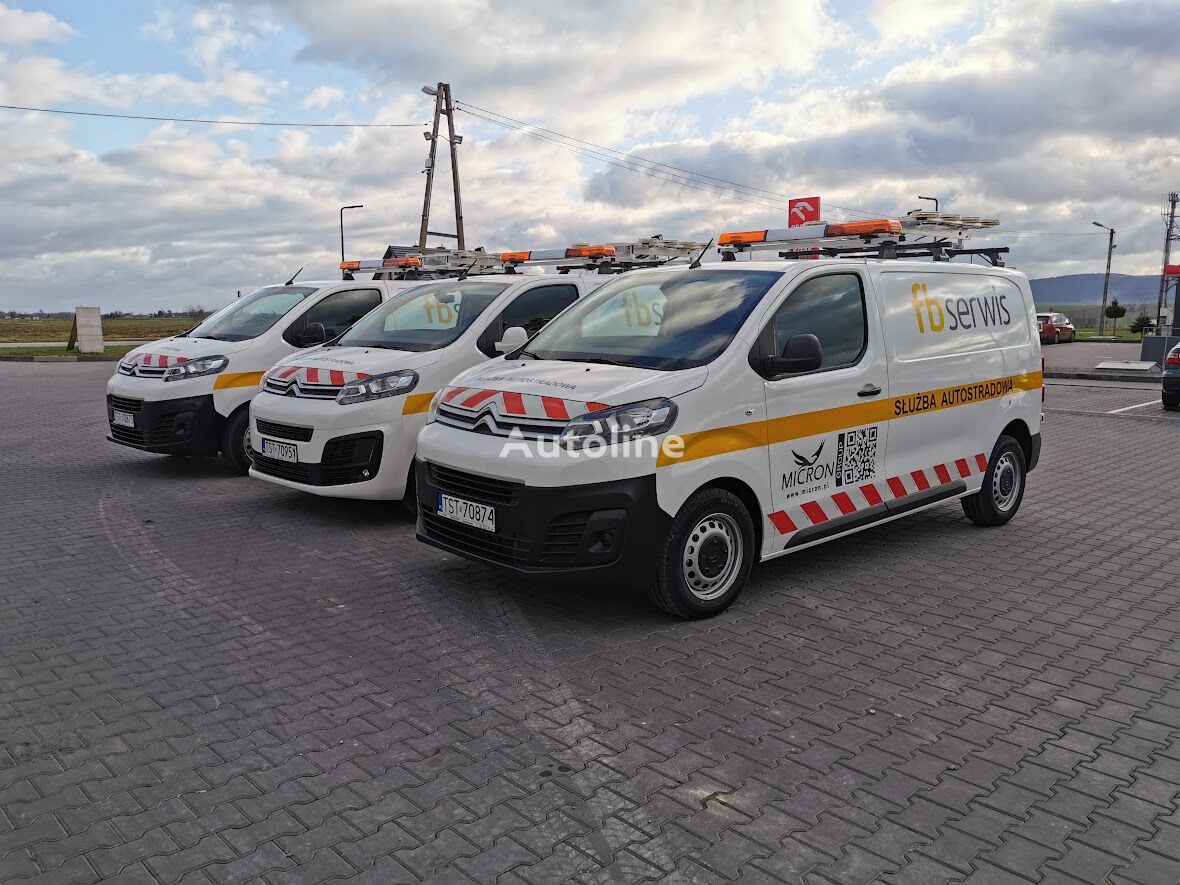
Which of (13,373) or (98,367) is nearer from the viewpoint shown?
(13,373)

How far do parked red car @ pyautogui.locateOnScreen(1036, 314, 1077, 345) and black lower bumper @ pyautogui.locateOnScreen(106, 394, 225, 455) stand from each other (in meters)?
35.8

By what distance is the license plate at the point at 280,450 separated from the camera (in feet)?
23.2

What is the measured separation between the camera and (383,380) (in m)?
7.01

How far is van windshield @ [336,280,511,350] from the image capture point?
763 centimetres

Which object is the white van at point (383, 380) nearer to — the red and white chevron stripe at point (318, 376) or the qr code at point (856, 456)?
the red and white chevron stripe at point (318, 376)

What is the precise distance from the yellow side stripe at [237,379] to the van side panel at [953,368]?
19.0ft

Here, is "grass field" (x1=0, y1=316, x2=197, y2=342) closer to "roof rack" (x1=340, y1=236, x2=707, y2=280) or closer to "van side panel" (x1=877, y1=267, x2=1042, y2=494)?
"roof rack" (x1=340, y1=236, x2=707, y2=280)

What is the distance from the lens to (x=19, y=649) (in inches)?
178

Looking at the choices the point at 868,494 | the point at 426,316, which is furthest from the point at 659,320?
the point at 426,316

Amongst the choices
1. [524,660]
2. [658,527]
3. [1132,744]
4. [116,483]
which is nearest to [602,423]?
[658,527]

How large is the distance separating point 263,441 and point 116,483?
7.18ft

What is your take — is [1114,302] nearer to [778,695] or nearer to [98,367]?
[98,367]
